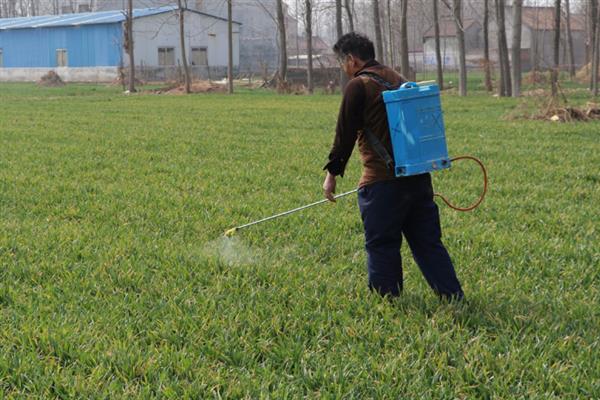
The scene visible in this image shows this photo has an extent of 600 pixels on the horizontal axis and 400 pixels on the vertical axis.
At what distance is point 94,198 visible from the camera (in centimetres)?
786

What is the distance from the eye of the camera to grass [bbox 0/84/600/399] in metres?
3.45

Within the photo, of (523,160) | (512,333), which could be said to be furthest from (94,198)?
(523,160)

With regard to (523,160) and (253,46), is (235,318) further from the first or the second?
(253,46)

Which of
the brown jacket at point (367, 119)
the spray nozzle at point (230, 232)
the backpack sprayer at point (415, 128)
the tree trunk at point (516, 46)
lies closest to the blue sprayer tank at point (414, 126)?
the backpack sprayer at point (415, 128)

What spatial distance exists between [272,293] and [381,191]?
995 millimetres

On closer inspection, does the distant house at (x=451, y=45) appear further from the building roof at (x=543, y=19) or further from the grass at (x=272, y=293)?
the grass at (x=272, y=293)

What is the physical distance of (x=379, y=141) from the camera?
430 cm

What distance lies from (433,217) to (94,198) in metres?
4.63

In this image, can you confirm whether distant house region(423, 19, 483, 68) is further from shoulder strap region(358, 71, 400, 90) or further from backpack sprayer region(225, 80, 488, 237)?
backpack sprayer region(225, 80, 488, 237)

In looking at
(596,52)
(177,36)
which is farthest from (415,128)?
(177,36)

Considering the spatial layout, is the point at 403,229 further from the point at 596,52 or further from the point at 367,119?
the point at 596,52

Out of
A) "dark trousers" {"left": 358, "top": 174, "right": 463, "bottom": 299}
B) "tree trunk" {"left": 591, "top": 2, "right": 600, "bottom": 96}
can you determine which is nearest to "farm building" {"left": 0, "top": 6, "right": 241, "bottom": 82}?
"tree trunk" {"left": 591, "top": 2, "right": 600, "bottom": 96}

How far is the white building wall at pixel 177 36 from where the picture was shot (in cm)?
5175

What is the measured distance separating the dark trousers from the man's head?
0.75 m
